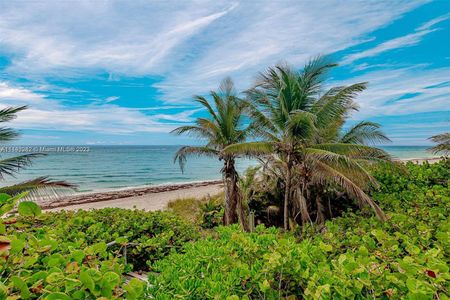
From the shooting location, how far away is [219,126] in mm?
9906

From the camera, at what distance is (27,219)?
1636 millimetres

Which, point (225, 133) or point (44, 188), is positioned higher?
point (225, 133)

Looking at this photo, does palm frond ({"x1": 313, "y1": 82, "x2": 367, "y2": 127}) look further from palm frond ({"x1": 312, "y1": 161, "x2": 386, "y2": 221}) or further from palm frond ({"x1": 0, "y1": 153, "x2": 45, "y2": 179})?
palm frond ({"x1": 0, "y1": 153, "x2": 45, "y2": 179})

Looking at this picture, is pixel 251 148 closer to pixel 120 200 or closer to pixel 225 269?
pixel 225 269

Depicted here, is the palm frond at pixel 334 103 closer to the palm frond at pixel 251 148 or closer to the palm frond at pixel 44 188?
the palm frond at pixel 251 148

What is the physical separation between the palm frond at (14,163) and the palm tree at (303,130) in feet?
16.5

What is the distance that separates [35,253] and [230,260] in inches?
57.9

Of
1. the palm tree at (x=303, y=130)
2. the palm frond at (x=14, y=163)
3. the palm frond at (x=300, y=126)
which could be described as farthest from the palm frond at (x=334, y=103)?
the palm frond at (x=14, y=163)

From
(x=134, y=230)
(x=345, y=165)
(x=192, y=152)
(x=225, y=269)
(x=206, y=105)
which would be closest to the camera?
(x=225, y=269)

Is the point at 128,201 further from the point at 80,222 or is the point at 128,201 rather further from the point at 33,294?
the point at 33,294

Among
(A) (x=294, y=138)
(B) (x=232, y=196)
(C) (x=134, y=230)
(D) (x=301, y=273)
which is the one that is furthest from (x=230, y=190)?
(D) (x=301, y=273)

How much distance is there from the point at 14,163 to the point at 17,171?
0.70 feet

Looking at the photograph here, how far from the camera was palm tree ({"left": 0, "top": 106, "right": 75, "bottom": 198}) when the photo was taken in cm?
568

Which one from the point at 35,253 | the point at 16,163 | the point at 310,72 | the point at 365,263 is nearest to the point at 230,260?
the point at 365,263
